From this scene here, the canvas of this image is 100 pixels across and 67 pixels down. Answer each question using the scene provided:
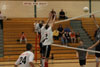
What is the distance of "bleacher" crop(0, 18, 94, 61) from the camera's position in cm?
1814

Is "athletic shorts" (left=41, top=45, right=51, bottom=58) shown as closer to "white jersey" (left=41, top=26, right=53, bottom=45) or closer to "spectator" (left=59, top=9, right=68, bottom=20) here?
"white jersey" (left=41, top=26, right=53, bottom=45)

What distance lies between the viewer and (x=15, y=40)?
66.6ft

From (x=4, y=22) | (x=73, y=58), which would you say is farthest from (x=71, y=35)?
(x=4, y=22)

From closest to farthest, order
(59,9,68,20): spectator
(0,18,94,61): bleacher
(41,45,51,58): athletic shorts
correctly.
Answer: (41,45,51,58): athletic shorts → (0,18,94,61): bleacher → (59,9,68,20): spectator

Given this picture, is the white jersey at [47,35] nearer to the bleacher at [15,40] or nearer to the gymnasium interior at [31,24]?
the gymnasium interior at [31,24]

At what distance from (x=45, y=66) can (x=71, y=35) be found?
2.41 m

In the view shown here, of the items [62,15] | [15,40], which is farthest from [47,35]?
[62,15]

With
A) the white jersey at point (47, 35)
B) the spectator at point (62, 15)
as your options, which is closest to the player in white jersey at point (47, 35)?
the white jersey at point (47, 35)

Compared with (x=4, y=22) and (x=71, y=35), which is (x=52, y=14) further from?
(x=4, y=22)

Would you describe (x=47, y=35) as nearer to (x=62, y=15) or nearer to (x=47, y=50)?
(x=47, y=50)

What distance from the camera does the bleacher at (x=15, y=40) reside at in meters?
18.1

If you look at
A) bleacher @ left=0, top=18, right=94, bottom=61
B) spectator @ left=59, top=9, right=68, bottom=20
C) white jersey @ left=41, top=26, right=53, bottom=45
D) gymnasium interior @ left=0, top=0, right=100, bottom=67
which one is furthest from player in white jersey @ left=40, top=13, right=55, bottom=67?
spectator @ left=59, top=9, right=68, bottom=20

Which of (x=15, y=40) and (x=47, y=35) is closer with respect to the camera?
(x=47, y=35)

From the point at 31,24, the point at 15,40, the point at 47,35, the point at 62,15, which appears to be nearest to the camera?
the point at 47,35
